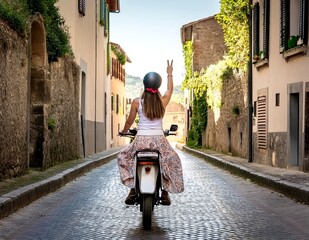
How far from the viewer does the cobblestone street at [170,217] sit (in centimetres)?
716

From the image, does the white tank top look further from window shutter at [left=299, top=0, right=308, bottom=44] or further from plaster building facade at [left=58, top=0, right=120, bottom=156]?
plaster building facade at [left=58, top=0, right=120, bottom=156]

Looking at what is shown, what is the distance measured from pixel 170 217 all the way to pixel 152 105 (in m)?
1.55

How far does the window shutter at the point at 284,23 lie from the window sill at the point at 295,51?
0.87 ft

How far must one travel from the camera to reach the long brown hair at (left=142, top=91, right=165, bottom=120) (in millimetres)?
7812

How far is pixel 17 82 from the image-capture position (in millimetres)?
13148

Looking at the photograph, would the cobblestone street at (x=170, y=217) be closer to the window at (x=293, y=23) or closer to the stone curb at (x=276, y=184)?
the stone curb at (x=276, y=184)

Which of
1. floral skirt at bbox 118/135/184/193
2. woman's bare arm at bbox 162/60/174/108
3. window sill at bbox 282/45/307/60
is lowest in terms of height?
floral skirt at bbox 118/135/184/193

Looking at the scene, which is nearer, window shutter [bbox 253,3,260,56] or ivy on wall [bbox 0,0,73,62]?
ivy on wall [bbox 0,0,73,62]

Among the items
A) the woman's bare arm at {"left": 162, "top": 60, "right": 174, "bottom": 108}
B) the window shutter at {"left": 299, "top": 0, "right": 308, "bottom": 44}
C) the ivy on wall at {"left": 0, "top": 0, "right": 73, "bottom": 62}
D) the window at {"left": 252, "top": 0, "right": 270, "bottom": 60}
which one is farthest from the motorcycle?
the window at {"left": 252, "top": 0, "right": 270, "bottom": 60}

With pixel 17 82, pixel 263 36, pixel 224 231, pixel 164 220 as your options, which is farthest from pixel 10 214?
pixel 263 36

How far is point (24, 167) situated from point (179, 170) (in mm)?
6640

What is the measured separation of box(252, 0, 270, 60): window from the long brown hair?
11.7 m

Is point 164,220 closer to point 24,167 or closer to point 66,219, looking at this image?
point 66,219

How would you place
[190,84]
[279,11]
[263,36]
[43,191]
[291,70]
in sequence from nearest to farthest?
[43,191]
[291,70]
[279,11]
[263,36]
[190,84]
